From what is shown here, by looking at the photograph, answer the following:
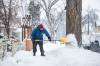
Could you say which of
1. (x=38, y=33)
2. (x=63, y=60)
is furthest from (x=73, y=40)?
(x=63, y=60)

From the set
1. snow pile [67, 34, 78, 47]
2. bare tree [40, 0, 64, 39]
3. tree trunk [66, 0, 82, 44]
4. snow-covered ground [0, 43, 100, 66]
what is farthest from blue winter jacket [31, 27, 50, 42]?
bare tree [40, 0, 64, 39]

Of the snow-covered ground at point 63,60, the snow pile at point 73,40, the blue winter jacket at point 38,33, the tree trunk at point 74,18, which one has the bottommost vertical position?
the snow-covered ground at point 63,60

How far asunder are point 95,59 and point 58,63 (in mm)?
1568

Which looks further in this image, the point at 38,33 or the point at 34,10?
the point at 34,10

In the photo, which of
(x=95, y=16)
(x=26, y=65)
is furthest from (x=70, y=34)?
(x=95, y=16)

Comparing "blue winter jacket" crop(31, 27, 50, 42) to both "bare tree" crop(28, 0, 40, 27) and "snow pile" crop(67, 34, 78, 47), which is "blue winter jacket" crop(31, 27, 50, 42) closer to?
"snow pile" crop(67, 34, 78, 47)

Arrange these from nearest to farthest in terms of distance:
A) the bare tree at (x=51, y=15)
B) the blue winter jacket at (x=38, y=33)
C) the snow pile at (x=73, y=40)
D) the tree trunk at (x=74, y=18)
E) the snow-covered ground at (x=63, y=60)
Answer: the snow-covered ground at (x=63, y=60), the blue winter jacket at (x=38, y=33), the snow pile at (x=73, y=40), the tree trunk at (x=74, y=18), the bare tree at (x=51, y=15)

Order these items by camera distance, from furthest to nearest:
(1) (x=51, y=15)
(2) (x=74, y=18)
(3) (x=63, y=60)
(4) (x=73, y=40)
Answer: (1) (x=51, y=15) < (2) (x=74, y=18) < (4) (x=73, y=40) < (3) (x=63, y=60)

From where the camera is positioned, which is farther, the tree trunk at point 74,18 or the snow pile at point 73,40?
the tree trunk at point 74,18

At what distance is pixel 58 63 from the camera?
1217 cm

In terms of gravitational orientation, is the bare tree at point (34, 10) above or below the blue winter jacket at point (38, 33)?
above

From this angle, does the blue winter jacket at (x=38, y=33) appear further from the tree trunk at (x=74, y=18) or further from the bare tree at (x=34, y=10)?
the bare tree at (x=34, y=10)

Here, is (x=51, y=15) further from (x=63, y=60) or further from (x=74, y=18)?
(x=63, y=60)

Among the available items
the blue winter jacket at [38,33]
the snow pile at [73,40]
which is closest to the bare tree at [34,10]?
the snow pile at [73,40]
